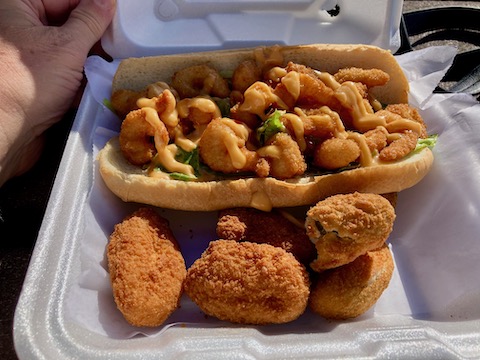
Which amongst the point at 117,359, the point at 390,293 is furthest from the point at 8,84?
the point at 390,293

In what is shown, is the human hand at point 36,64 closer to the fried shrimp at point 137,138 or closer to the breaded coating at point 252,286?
the fried shrimp at point 137,138

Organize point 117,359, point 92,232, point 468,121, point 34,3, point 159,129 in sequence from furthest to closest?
point 34,3 → point 468,121 → point 159,129 → point 92,232 → point 117,359

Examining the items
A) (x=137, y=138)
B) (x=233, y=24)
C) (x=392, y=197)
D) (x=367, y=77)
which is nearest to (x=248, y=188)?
(x=137, y=138)

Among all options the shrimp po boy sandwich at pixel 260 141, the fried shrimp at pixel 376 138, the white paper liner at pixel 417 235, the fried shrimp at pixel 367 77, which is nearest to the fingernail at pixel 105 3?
the white paper liner at pixel 417 235

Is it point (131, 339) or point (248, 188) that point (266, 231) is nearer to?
point (248, 188)

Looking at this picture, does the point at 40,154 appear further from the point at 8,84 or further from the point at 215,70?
the point at 215,70

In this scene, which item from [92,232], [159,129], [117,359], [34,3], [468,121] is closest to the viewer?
[117,359]

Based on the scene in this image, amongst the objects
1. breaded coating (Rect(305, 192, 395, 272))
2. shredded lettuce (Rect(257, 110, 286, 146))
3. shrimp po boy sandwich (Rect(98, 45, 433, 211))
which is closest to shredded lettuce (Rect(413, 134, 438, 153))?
shrimp po boy sandwich (Rect(98, 45, 433, 211))
